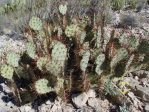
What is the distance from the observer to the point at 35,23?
549cm

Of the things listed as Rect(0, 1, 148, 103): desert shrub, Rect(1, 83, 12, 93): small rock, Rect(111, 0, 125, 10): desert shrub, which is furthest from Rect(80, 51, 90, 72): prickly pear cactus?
Rect(111, 0, 125, 10): desert shrub

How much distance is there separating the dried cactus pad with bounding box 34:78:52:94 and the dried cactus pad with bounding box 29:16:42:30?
35.3 inches

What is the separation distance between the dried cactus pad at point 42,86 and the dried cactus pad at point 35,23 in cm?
90

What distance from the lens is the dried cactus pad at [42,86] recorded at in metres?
4.90

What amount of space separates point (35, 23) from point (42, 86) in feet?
3.23

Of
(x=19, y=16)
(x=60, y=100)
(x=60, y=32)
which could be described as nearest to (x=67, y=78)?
(x=60, y=100)

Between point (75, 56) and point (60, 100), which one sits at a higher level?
point (75, 56)

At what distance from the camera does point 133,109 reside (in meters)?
5.17

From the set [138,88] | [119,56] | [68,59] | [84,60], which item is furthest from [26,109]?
[138,88]

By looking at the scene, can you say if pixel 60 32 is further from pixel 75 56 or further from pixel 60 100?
pixel 60 100

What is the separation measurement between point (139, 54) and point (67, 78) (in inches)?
41.7

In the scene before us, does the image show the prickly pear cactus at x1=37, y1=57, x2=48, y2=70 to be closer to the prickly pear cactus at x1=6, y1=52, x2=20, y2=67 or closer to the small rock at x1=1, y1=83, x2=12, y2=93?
the prickly pear cactus at x1=6, y1=52, x2=20, y2=67

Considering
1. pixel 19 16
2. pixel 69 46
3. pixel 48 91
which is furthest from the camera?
pixel 19 16

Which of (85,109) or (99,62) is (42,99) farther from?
(99,62)
